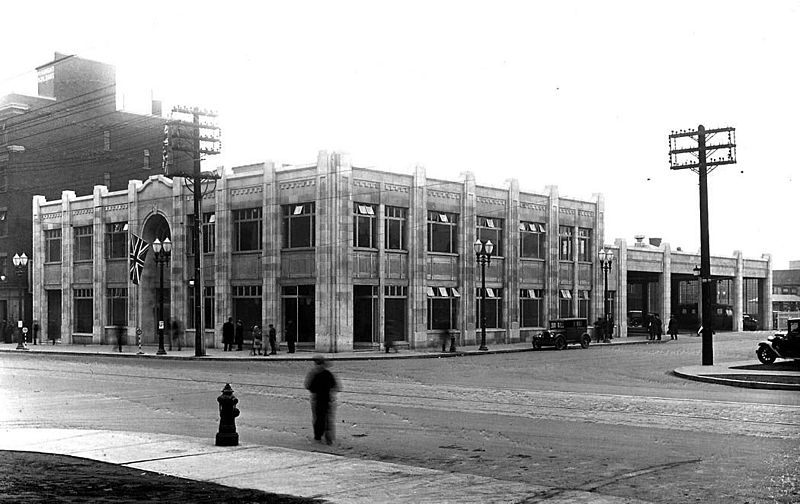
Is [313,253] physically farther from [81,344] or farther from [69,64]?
[69,64]

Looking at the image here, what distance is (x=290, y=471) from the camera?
11477 millimetres

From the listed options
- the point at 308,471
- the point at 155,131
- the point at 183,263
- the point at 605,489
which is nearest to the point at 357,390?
the point at 308,471

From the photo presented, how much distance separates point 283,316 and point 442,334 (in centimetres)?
813

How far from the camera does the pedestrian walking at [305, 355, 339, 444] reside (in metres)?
14.4

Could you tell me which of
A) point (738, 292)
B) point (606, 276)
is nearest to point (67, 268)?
point (606, 276)

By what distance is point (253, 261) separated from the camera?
4656 cm

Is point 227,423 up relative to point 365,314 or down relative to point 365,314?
down

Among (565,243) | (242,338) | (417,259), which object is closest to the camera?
(242,338)

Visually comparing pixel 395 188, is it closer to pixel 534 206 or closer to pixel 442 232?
pixel 442 232

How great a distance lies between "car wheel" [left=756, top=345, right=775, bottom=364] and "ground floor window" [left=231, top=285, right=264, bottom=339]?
23.9 metres

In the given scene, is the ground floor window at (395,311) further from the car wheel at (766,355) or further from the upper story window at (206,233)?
the car wheel at (766,355)

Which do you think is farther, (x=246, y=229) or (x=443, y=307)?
(x=443, y=307)

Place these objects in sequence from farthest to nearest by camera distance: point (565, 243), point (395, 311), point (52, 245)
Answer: point (52, 245), point (565, 243), point (395, 311)

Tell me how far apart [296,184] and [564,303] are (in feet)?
69.9
